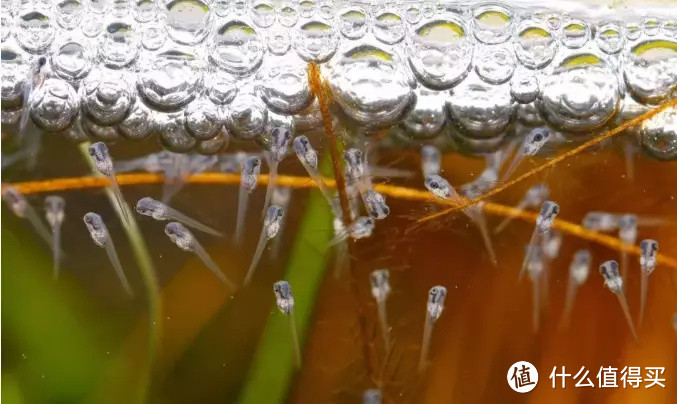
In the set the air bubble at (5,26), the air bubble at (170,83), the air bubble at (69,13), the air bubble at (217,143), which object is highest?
the air bubble at (69,13)

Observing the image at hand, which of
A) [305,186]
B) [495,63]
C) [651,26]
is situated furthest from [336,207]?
[651,26]

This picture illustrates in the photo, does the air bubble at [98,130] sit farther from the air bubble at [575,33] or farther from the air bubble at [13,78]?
the air bubble at [575,33]

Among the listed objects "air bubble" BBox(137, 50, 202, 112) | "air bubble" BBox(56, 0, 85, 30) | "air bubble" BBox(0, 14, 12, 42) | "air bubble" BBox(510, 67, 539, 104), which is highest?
"air bubble" BBox(56, 0, 85, 30)

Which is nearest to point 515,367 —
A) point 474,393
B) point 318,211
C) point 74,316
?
point 474,393

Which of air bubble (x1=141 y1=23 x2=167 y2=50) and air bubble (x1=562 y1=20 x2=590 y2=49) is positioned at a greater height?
air bubble (x1=562 y1=20 x2=590 y2=49)

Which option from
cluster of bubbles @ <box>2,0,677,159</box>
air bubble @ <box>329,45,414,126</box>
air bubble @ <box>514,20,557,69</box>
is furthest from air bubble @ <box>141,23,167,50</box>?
air bubble @ <box>514,20,557,69</box>

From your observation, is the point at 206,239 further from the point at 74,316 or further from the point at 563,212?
the point at 563,212

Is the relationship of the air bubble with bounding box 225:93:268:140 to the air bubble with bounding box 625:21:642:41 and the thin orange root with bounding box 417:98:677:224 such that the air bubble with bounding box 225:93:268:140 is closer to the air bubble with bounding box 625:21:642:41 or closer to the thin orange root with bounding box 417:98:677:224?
the thin orange root with bounding box 417:98:677:224

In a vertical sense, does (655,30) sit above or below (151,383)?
above

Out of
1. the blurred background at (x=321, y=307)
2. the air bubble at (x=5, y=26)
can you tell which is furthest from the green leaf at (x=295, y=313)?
the air bubble at (x=5, y=26)
